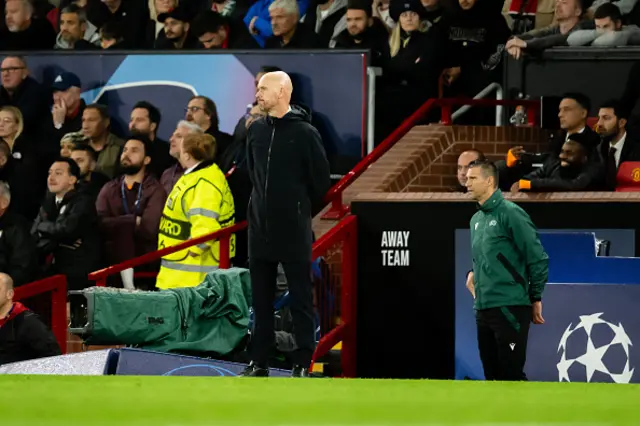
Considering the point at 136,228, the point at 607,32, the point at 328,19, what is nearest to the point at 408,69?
the point at 328,19

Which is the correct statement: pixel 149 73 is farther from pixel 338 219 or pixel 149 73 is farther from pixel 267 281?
pixel 267 281

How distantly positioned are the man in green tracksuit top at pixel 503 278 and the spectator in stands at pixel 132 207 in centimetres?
428

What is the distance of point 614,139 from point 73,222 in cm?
467

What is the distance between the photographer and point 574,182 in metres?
11.6

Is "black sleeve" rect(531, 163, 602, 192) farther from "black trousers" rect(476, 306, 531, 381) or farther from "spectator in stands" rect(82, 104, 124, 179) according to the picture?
"spectator in stands" rect(82, 104, 124, 179)

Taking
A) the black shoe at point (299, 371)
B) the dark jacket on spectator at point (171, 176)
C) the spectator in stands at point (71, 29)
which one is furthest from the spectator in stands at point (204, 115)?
the black shoe at point (299, 371)

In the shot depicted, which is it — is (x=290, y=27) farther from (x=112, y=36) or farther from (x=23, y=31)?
(x=23, y=31)

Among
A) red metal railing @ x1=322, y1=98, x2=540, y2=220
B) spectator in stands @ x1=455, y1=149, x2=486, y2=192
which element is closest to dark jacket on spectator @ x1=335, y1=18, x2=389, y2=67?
red metal railing @ x1=322, y1=98, x2=540, y2=220

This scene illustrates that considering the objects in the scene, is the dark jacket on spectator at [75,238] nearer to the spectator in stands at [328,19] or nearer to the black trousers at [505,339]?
the spectator in stands at [328,19]

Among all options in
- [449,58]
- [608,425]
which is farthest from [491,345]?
[449,58]

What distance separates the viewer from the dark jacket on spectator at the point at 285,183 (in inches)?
327

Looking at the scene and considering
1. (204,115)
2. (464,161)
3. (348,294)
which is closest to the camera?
(348,294)

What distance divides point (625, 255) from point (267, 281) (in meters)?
3.63

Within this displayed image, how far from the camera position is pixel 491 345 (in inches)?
364
